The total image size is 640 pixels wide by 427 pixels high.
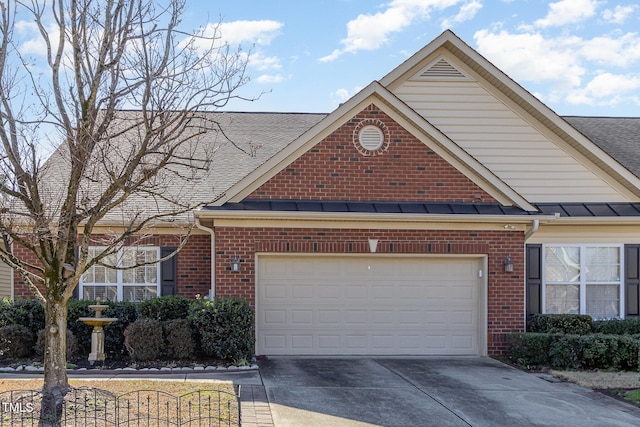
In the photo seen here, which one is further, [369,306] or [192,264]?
[192,264]

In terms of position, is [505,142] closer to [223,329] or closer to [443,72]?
[443,72]

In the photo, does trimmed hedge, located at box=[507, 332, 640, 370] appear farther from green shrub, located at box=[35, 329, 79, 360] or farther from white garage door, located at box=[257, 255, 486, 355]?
green shrub, located at box=[35, 329, 79, 360]

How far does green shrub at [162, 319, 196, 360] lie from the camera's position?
1173cm

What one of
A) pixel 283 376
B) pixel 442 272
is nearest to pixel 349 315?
pixel 442 272

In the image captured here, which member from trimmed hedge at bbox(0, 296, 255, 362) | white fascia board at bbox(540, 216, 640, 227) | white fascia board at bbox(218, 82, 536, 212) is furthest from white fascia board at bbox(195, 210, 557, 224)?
trimmed hedge at bbox(0, 296, 255, 362)

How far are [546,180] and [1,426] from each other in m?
11.8

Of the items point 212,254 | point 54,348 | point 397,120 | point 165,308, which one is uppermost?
point 397,120

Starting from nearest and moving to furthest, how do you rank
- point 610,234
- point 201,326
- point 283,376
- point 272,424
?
point 272,424
point 283,376
point 201,326
point 610,234

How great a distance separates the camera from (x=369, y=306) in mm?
13406

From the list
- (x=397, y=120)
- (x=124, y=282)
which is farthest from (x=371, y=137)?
(x=124, y=282)

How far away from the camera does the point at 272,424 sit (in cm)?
773

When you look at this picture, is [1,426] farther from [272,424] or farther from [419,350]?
[419,350]

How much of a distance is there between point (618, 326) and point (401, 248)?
4.69m

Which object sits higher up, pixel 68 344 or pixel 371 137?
pixel 371 137
